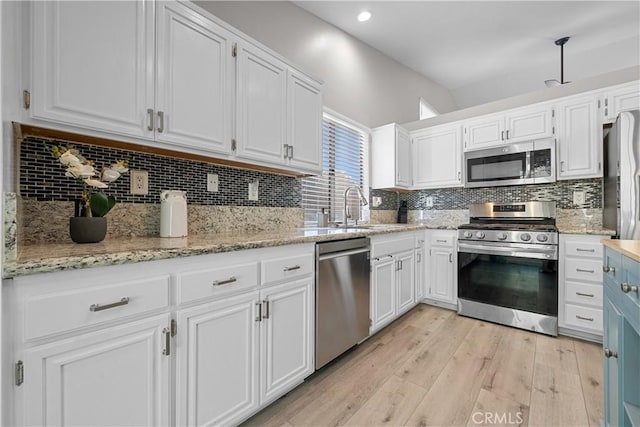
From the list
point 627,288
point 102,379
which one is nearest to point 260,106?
point 102,379

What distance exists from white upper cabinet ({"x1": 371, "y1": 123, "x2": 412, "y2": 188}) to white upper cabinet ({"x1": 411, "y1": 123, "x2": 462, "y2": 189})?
13 cm

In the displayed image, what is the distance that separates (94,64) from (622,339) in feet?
7.68

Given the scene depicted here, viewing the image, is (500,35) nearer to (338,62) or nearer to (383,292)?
(338,62)

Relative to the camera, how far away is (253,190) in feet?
7.25

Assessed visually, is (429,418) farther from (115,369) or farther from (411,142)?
(411,142)

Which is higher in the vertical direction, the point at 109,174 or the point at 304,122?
the point at 304,122

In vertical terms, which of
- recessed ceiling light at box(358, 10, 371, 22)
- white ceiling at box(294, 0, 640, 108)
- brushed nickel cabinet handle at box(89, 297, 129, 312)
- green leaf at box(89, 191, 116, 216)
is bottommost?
brushed nickel cabinet handle at box(89, 297, 129, 312)

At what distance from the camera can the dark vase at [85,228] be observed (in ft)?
3.98

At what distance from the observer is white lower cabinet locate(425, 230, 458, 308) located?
3.01m

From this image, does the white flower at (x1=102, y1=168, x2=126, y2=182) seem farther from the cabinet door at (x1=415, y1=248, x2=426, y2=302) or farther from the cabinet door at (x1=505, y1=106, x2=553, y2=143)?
the cabinet door at (x1=505, y1=106, x2=553, y2=143)

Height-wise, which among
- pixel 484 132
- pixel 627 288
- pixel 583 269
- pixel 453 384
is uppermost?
pixel 484 132

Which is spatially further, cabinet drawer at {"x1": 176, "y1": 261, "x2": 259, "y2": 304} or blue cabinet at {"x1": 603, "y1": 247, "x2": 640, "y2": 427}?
cabinet drawer at {"x1": 176, "y1": 261, "x2": 259, "y2": 304}

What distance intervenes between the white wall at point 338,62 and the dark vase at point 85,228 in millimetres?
1684

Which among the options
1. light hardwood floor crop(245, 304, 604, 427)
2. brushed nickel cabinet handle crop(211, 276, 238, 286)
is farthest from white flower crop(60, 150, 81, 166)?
light hardwood floor crop(245, 304, 604, 427)
